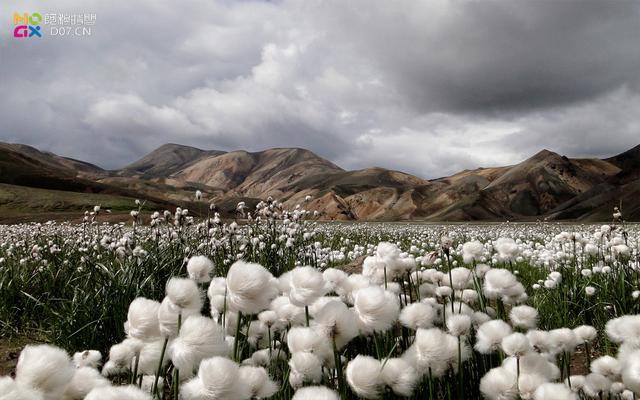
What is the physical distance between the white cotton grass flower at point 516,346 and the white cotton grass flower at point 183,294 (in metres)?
1.54

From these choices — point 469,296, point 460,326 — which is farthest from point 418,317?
point 469,296

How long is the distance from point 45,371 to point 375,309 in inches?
57.8

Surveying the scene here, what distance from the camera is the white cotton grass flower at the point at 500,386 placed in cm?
208

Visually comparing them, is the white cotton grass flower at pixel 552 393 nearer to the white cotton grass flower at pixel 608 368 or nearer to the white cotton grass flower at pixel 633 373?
the white cotton grass flower at pixel 633 373

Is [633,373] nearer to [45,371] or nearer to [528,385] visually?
[528,385]

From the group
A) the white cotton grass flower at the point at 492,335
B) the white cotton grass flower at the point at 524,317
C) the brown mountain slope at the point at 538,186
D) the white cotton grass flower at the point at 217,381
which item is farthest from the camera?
the brown mountain slope at the point at 538,186

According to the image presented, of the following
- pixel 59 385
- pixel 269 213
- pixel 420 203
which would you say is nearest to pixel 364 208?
pixel 420 203

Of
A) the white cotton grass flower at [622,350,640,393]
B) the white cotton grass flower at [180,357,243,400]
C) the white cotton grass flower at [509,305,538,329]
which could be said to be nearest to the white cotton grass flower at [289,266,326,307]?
the white cotton grass flower at [180,357,243,400]

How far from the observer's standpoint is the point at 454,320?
2312mm

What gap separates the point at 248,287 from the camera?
1.99 metres

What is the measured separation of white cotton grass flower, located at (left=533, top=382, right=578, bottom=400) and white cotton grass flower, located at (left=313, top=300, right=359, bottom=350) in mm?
862

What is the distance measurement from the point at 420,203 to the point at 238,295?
12001 centimetres

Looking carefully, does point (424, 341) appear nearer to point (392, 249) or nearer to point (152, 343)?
point (392, 249)

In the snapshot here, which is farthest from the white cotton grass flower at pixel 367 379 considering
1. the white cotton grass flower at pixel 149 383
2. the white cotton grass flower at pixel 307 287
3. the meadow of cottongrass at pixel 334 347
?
the white cotton grass flower at pixel 149 383
